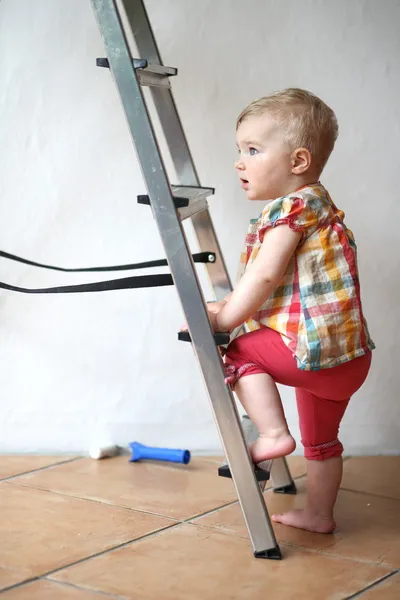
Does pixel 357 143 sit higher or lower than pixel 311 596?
higher

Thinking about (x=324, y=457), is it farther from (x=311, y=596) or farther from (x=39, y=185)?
(x=39, y=185)

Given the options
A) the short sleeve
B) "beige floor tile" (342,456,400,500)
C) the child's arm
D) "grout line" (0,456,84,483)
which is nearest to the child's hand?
the child's arm

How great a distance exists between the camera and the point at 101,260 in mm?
2342

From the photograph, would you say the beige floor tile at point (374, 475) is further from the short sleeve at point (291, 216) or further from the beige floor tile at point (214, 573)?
the short sleeve at point (291, 216)

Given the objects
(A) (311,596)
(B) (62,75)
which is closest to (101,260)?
(B) (62,75)

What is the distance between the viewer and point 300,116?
1.62 meters

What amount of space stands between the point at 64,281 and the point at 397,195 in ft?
3.17

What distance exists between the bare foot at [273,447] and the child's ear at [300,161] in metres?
0.52

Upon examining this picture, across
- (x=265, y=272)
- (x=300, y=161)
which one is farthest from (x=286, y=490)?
(x=300, y=161)

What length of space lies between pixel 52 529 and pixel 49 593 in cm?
34

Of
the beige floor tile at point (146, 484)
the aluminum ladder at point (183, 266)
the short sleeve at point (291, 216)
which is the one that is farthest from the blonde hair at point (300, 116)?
the beige floor tile at point (146, 484)

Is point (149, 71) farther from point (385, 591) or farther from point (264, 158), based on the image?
point (385, 591)

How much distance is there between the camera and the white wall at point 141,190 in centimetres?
222

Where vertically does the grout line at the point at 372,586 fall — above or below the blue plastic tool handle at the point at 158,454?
below
